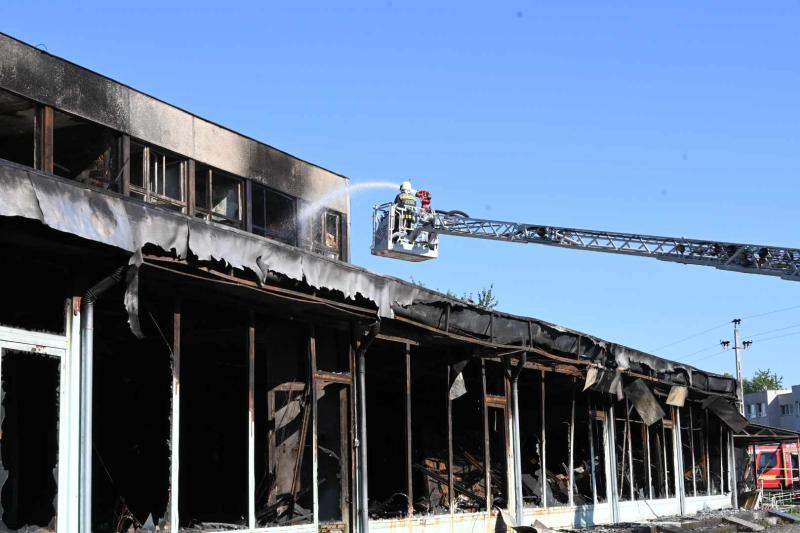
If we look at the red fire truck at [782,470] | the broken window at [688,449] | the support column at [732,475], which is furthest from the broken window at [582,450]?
the red fire truck at [782,470]

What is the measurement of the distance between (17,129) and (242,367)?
20.9 feet

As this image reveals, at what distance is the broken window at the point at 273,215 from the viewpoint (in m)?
23.7

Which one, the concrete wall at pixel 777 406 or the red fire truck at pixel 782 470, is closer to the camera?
the red fire truck at pixel 782 470

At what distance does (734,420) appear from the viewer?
30.1 metres

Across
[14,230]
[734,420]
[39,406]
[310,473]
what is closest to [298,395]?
[310,473]

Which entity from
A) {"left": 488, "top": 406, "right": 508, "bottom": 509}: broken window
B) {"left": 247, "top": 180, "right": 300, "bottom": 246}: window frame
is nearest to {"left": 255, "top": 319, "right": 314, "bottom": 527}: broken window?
{"left": 488, "top": 406, "right": 508, "bottom": 509}: broken window

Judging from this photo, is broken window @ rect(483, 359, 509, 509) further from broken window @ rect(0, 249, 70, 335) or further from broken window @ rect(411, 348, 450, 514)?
broken window @ rect(0, 249, 70, 335)

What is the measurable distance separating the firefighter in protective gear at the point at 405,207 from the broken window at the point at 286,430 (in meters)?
20.4

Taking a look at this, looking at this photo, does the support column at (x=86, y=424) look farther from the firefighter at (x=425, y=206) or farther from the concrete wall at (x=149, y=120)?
the firefighter at (x=425, y=206)

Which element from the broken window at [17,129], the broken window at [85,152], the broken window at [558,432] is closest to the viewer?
the broken window at [17,129]

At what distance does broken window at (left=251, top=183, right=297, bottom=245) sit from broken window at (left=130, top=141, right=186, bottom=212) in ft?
8.53

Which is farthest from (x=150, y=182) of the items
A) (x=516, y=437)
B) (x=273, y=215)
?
(x=516, y=437)

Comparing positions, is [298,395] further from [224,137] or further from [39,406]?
[224,137]

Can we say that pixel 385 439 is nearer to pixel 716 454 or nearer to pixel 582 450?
pixel 582 450
